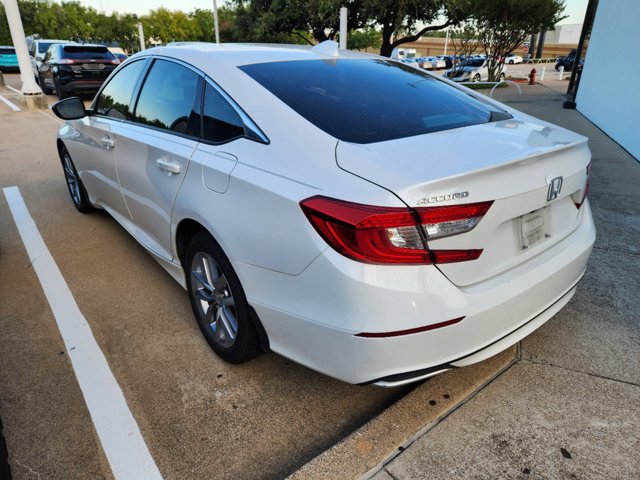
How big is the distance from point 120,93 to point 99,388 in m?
2.31

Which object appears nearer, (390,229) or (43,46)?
(390,229)

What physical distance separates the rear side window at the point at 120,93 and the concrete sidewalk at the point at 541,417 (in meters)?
2.84

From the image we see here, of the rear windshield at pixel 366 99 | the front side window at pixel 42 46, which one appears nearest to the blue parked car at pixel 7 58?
the front side window at pixel 42 46

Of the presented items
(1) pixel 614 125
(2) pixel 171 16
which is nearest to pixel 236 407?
(1) pixel 614 125

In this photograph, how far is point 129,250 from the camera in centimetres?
422

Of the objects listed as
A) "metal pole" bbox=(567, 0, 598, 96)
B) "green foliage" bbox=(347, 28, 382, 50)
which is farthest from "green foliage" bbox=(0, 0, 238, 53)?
"metal pole" bbox=(567, 0, 598, 96)

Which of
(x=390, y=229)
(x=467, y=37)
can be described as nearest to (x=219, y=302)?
(x=390, y=229)

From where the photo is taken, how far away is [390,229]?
1691mm

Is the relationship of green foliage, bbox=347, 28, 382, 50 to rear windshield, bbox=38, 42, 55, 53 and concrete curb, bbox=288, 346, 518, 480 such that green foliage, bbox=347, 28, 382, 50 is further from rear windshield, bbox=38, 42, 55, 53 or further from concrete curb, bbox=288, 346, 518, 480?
concrete curb, bbox=288, 346, 518, 480

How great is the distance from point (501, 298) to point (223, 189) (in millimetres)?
1297

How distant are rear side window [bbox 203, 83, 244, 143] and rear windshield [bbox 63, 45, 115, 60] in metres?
13.3

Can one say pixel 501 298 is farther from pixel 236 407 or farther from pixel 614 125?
pixel 614 125

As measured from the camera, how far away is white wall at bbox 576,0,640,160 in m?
7.65

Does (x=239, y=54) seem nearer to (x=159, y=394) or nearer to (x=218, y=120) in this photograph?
(x=218, y=120)
